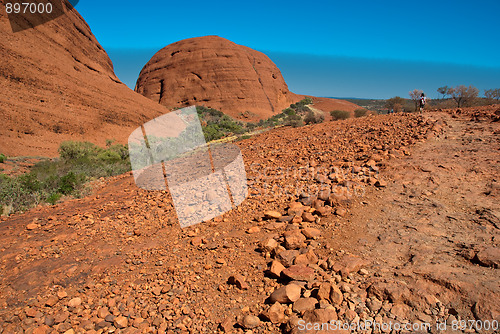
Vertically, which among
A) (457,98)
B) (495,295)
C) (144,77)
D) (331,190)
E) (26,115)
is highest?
(144,77)

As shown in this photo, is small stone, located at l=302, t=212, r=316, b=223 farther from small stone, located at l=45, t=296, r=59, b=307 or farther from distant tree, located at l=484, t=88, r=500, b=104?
distant tree, located at l=484, t=88, r=500, b=104

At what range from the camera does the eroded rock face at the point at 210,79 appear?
40344mm

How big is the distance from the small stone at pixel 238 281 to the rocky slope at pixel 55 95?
15874 millimetres

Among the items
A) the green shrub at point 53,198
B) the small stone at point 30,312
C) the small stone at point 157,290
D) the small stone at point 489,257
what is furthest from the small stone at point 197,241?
the green shrub at point 53,198

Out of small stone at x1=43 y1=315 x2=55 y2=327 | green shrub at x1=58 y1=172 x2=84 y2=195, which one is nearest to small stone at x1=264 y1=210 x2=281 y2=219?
small stone at x1=43 y1=315 x2=55 y2=327

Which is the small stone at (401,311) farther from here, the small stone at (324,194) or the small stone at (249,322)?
the small stone at (324,194)

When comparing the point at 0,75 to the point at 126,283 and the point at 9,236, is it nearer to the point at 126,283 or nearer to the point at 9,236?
the point at 9,236

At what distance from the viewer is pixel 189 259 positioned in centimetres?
312

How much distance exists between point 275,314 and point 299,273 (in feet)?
1.64

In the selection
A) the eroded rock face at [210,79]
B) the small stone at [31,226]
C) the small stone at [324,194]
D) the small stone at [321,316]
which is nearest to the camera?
the small stone at [321,316]

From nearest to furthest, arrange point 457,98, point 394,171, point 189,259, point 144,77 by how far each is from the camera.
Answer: point 189,259
point 394,171
point 457,98
point 144,77

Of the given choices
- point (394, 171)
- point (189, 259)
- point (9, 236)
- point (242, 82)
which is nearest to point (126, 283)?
point (189, 259)

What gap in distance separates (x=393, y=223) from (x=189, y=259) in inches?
96.4

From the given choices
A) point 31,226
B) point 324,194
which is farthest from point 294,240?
point 31,226
